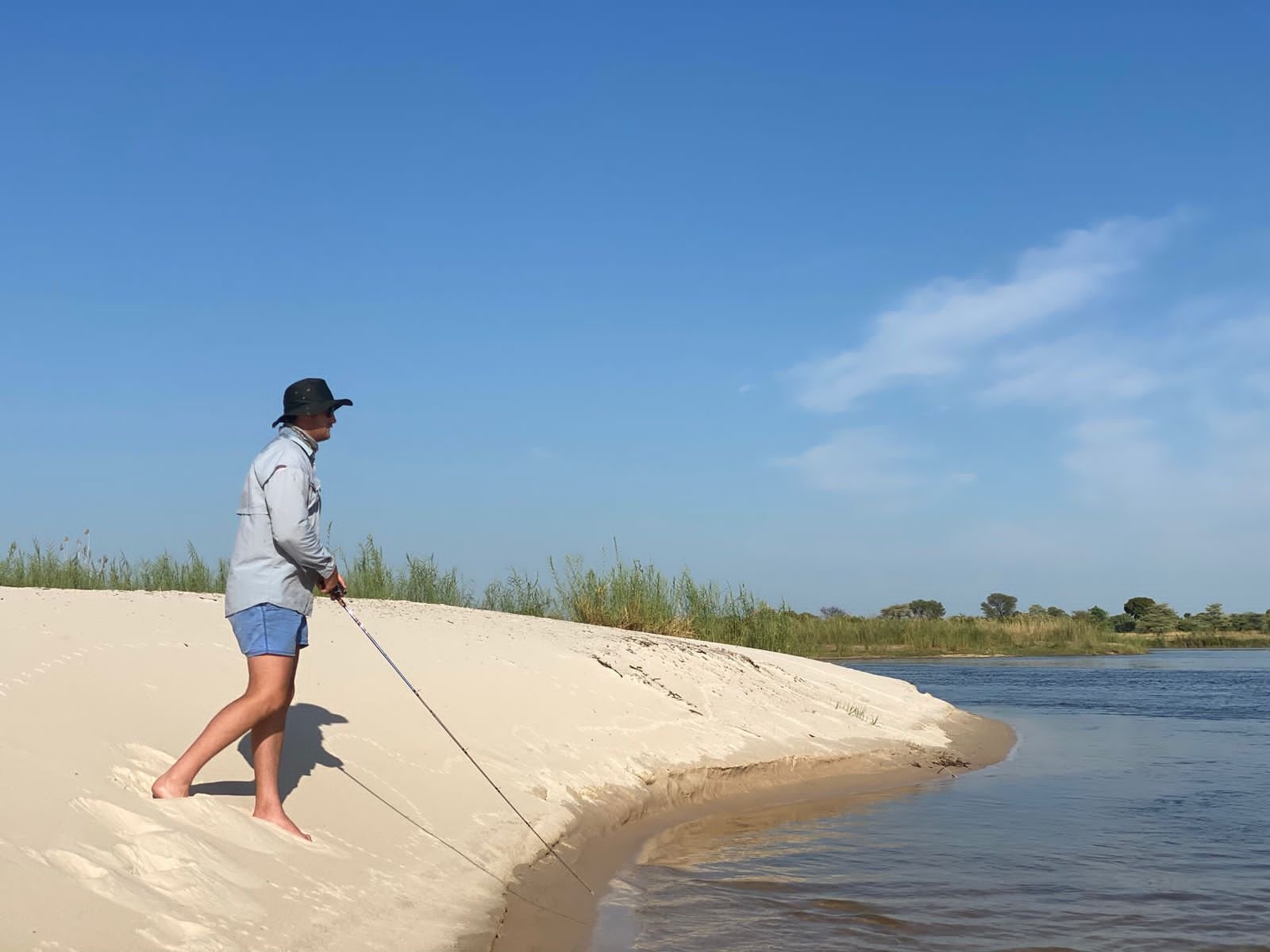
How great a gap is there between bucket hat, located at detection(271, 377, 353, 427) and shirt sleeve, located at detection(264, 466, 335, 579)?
1.09ft

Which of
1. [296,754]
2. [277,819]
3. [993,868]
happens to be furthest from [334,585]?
[993,868]

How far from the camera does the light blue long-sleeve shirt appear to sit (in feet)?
15.4

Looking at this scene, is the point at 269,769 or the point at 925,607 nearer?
the point at 269,769

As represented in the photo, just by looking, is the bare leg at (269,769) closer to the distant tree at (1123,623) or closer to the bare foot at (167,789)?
the bare foot at (167,789)

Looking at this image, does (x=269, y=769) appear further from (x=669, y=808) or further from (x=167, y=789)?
(x=669, y=808)

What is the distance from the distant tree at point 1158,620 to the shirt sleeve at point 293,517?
55850 mm

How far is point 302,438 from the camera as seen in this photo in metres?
5.00

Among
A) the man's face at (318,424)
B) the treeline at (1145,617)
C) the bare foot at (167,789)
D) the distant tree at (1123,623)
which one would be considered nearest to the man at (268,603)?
the bare foot at (167,789)

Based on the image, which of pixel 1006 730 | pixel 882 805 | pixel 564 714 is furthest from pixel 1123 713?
pixel 564 714

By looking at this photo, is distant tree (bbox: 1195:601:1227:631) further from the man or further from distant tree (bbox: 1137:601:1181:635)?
the man

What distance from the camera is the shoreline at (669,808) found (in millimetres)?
5035

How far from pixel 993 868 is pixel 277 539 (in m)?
4.76

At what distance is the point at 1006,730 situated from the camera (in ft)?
47.2

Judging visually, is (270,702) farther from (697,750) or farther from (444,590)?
(444,590)
